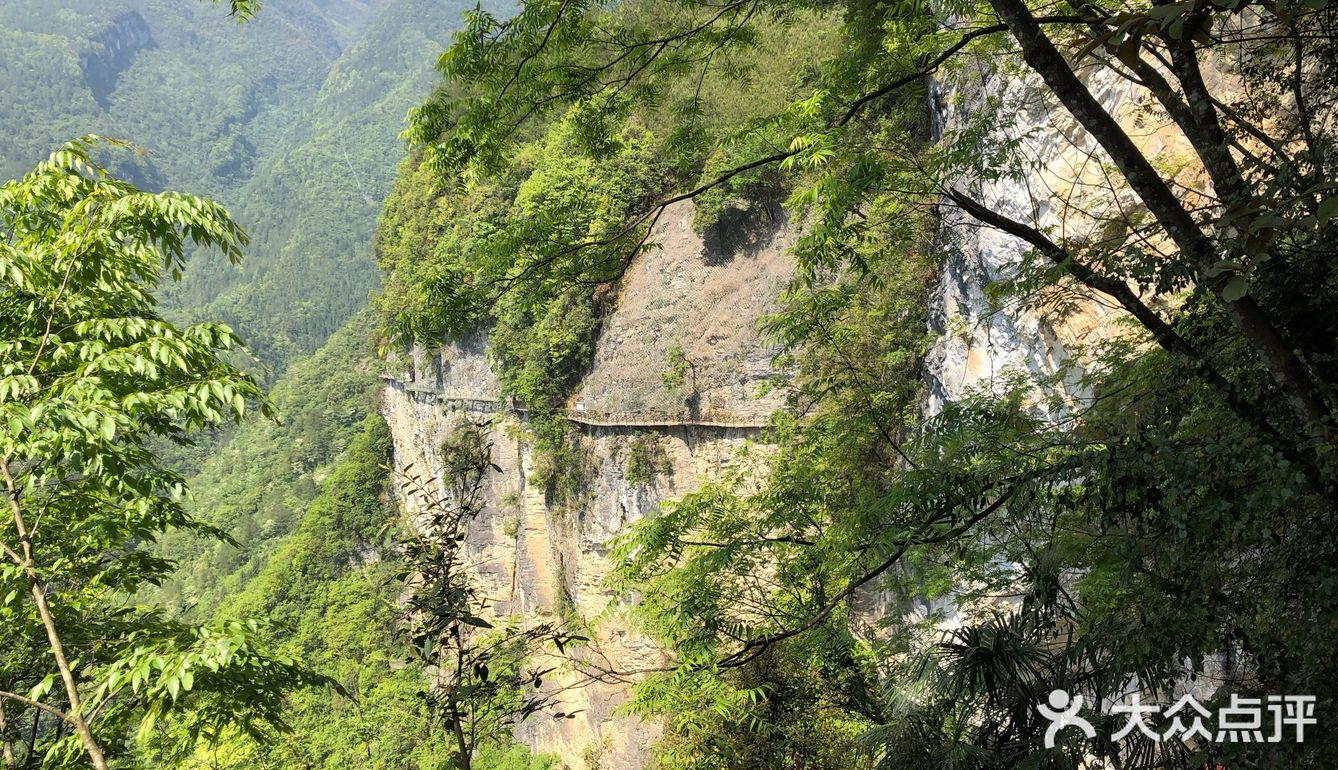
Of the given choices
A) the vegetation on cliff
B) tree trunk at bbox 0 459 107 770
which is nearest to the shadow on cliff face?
the vegetation on cliff

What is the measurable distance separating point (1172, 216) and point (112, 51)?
237 m

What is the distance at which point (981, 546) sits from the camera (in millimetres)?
6867

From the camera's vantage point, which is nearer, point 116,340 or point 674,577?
point 116,340

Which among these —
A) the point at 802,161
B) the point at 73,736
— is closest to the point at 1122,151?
the point at 802,161

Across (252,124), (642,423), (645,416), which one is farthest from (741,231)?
(252,124)

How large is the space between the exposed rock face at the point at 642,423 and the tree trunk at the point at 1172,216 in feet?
34.2

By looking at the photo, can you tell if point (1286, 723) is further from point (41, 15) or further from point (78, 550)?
point (41, 15)

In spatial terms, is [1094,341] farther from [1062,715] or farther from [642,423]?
[642,423]

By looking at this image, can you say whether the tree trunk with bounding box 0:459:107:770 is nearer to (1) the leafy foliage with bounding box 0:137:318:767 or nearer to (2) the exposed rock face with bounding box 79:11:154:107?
(1) the leafy foliage with bounding box 0:137:318:767

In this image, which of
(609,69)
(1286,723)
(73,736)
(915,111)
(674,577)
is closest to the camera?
(1286,723)

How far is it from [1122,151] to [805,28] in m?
14.9

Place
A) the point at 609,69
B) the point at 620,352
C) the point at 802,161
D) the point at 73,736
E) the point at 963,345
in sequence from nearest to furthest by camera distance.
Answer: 1. the point at 73,736
2. the point at 802,161
3. the point at 609,69
4. the point at 963,345
5. the point at 620,352

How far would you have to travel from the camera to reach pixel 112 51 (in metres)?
180

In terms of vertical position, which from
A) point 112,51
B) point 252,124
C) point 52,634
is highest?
point 112,51
